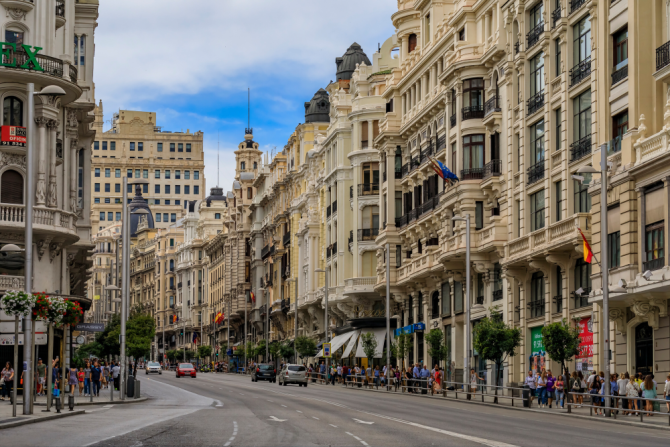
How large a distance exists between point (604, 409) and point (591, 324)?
891 cm

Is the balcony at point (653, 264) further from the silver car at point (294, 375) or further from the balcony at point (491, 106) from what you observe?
the silver car at point (294, 375)

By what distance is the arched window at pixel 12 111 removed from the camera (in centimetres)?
4975

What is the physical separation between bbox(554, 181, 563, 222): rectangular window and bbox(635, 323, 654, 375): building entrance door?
335 inches

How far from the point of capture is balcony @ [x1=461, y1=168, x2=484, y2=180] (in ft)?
190

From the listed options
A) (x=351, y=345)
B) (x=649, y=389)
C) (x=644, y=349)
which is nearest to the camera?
(x=649, y=389)

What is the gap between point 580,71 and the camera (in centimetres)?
4644

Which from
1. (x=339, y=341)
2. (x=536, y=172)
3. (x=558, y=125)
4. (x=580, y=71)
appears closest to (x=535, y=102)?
(x=558, y=125)

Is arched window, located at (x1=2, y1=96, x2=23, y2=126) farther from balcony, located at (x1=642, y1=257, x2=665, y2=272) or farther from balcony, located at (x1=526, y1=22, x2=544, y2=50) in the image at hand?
balcony, located at (x1=642, y1=257, x2=665, y2=272)

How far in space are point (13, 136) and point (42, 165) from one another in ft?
5.95

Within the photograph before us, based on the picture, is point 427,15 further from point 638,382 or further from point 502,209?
point 638,382

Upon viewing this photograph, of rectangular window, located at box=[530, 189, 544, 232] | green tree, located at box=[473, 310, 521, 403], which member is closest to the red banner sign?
green tree, located at box=[473, 310, 521, 403]

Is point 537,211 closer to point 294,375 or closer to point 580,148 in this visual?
point 580,148

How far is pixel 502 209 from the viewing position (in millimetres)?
55000

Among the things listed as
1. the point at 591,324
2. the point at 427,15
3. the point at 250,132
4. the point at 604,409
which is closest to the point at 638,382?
the point at 604,409
